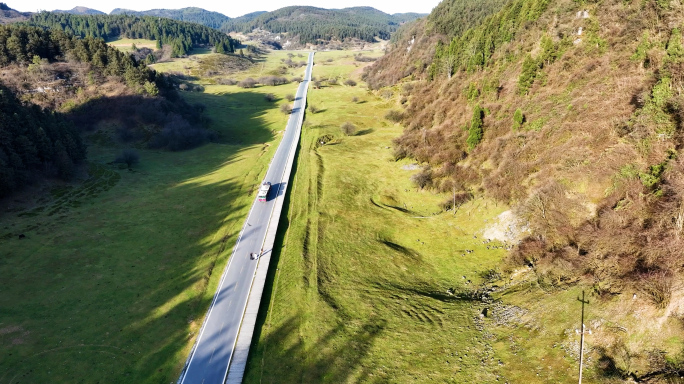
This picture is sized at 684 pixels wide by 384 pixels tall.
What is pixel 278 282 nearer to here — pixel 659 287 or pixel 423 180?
pixel 423 180

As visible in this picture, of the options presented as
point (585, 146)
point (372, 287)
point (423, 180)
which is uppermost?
point (585, 146)

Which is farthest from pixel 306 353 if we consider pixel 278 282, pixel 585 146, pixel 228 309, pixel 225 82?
pixel 225 82

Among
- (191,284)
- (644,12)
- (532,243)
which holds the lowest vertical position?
(191,284)

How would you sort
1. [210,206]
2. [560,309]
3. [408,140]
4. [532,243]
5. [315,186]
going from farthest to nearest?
[408,140] → [315,186] → [210,206] → [532,243] → [560,309]

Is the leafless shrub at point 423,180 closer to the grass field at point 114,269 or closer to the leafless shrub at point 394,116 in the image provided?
the grass field at point 114,269

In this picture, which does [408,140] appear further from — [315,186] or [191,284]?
[191,284]

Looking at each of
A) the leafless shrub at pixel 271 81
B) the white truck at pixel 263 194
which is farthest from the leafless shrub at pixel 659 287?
the leafless shrub at pixel 271 81

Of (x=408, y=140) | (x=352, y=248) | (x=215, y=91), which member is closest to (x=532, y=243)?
(x=352, y=248)
